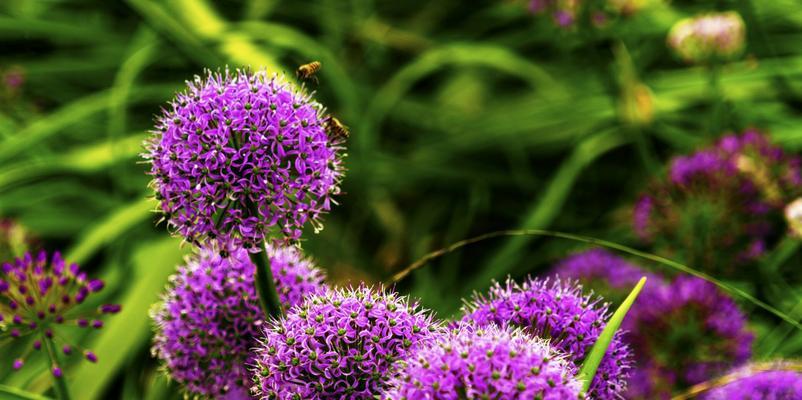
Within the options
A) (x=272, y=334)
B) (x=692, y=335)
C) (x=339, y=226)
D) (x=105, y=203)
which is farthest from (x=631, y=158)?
(x=272, y=334)

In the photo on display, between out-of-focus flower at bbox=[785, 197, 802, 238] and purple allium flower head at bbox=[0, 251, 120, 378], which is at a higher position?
out-of-focus flower at bbox=[785, 197, 802, 238]

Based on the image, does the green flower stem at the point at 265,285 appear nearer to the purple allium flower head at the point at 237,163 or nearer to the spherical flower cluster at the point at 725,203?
the purple allium flower head at the point at 237,163

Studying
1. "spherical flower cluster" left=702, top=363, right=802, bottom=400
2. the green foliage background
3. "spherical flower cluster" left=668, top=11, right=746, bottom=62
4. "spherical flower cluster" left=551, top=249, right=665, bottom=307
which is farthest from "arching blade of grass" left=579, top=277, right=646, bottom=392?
"spherical flower cluster" left=668, top=11, right=746, bottom=62

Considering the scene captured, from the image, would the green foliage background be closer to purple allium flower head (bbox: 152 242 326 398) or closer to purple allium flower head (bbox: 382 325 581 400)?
purple allium flower head (bbox: 152 242 326 398)

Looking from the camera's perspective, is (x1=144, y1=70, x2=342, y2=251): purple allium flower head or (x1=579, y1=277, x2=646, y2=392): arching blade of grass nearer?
(x1=579, y1=277, x2=646, y2=392): arching blade of grass

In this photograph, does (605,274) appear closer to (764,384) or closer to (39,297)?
(764,384)

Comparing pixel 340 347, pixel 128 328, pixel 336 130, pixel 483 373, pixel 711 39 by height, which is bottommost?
pixel 483 373

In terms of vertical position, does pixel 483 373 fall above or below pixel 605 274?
below

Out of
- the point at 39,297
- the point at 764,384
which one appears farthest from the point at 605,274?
the point at 39,297
